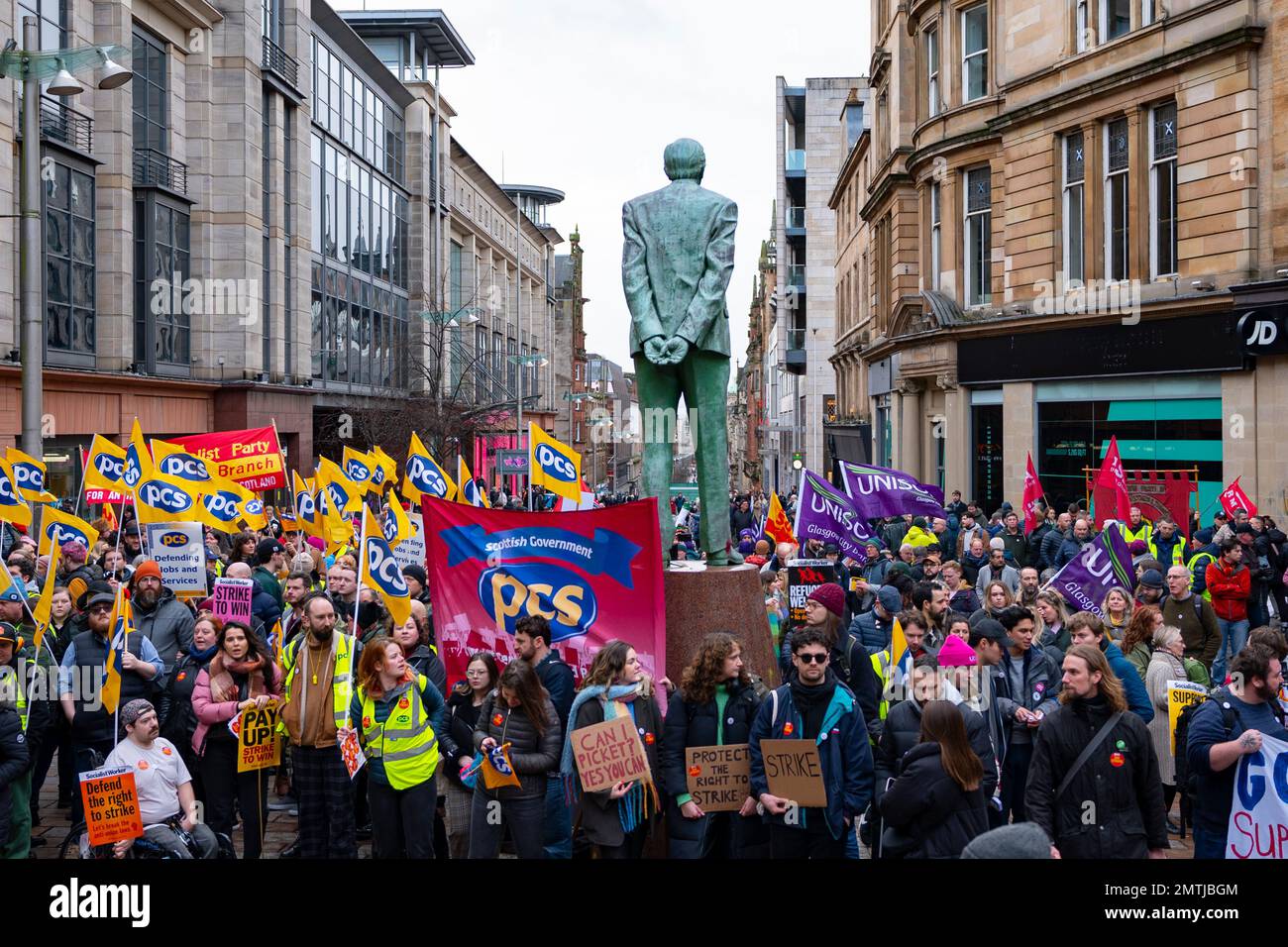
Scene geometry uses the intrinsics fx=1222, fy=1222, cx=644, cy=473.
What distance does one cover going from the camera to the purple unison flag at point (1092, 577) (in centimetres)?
1009

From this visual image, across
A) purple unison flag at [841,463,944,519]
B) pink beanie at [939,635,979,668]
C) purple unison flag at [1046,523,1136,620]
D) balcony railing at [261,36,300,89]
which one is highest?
balcony railing at [261,36,300,89]

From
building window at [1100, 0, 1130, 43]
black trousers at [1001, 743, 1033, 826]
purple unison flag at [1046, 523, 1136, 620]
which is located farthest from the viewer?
building window at [1100, 0, 1130, 43]

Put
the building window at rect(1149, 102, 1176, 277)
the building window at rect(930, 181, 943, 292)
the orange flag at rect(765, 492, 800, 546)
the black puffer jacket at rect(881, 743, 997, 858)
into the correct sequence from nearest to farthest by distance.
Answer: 1. the black puffer jacket at rect(881, 743, 997, 858)
2. the orange flag at rect(765, 492, 800, 546)
3. the building window at rect(1149, 102, 1176, 277)
4. the building window at rect(930, 181, 943, 292)

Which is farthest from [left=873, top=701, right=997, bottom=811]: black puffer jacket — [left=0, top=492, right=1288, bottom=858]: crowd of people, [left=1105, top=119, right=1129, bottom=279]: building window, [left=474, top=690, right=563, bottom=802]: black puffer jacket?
[left=1105, top=119, right=1129, bottom=279]: building window

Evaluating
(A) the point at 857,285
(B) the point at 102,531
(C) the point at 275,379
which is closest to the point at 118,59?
(C) the point at 275,379

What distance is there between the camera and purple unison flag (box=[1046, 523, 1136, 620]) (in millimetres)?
10086

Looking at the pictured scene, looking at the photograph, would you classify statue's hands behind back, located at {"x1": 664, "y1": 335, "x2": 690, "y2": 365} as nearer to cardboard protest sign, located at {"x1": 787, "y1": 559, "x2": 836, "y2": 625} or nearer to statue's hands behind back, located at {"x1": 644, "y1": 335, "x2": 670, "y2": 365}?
statue's hands behind back, located at {"x1": 644, "y1": 335, "x2": 670, "y2": 365}

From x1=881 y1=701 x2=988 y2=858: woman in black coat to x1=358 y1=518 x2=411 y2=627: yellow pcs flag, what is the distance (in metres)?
4.16

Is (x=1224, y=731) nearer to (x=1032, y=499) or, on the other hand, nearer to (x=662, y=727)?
(x=662, y=727)

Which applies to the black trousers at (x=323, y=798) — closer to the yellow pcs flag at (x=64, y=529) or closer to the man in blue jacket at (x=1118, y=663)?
the man in blue jacket at (x=1118, y=663)

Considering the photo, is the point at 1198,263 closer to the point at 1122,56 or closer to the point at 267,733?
the point at 1122,56

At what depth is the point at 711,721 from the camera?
20.1ft

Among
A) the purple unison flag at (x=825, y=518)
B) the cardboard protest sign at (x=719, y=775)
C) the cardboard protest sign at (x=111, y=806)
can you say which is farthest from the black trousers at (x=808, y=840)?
the purple unison flag at (x=825, y=518)

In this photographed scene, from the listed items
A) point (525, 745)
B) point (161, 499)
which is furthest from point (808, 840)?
point (161, 499)
